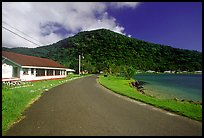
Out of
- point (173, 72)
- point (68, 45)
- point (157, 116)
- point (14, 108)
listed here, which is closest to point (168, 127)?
point (157, 116)

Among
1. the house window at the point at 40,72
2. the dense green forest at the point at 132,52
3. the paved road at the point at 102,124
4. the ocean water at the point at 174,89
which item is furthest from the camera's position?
the dense green forest at the point at 132,52

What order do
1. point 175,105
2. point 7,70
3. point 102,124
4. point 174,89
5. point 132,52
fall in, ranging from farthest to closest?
point 132,52
point 174,89
point 7,70
point 175,105
point 102,124

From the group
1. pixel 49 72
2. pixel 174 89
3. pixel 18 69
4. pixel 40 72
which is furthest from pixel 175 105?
pixel 49 72

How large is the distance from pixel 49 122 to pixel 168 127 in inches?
182

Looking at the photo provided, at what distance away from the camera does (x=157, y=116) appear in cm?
1016

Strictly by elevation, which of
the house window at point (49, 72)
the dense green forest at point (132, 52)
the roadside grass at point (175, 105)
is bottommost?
the roadside grass at point (175, 105)

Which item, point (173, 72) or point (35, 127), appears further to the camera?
point (173, 72)

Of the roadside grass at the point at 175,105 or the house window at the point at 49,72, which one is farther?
the house window at the point at 49,72

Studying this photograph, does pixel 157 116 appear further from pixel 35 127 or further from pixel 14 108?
pixel 14 108

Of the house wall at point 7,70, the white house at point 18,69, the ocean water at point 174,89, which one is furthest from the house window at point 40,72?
the ocean water at point 174,89

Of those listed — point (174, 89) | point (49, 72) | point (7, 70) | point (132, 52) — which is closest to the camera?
point (7, 70)

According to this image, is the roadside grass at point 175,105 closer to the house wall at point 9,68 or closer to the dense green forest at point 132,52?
the house wall at point 9,68

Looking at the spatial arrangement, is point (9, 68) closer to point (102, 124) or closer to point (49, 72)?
point (49, 72)

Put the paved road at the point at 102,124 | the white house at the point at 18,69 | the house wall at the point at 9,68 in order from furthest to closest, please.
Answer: the white house at the point at 18,69 < the house wall at the point at 9,68 < the paved road at the point at 102,124
